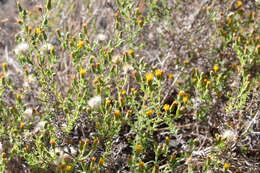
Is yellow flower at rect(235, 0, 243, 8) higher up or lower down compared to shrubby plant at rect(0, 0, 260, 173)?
higher up

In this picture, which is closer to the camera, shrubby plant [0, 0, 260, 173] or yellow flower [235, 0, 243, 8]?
shrubby plant [0, 0, 260, 173]

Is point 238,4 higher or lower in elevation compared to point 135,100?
higher

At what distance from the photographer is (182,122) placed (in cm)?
294

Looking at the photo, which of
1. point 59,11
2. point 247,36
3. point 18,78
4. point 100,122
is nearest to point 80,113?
point 100,122

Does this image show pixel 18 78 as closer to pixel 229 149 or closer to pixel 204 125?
pixel 204 125

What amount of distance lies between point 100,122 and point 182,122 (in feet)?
3.50

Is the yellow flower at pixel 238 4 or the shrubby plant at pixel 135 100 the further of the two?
the yellow flower at pixel 238 4

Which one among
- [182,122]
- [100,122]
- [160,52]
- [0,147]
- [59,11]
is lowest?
[182,122]

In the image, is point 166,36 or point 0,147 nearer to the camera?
point 0,147

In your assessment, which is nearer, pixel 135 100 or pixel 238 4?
pixel 135 100

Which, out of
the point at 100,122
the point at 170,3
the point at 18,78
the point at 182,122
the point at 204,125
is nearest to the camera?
the point at 100,122

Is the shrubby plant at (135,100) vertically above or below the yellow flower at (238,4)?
below

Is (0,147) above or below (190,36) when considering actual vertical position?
below

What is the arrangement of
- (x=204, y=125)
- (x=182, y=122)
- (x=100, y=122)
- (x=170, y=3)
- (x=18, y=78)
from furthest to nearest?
(x=170, y=3), (x=18, y=78), (x=182, y=122), (x=204, y=125), (x=100, y=122)
